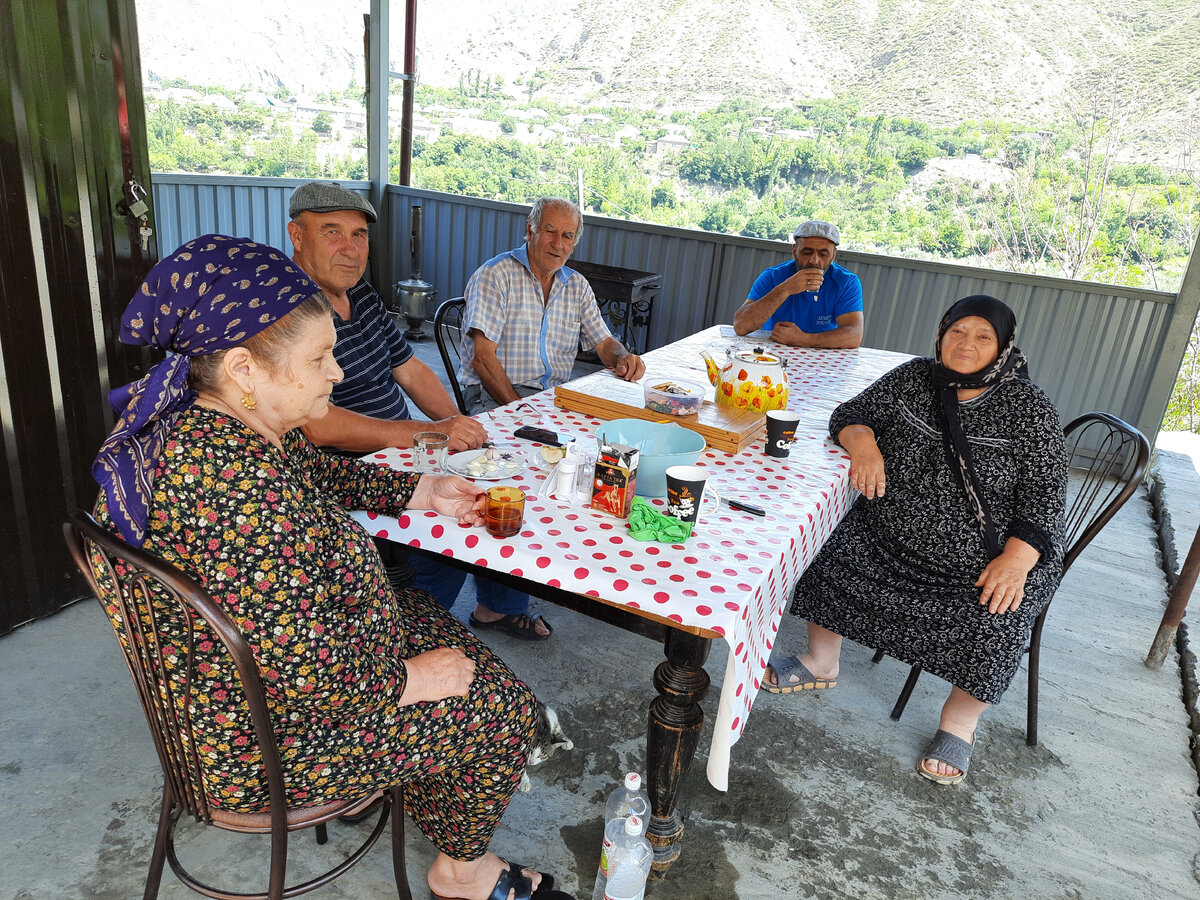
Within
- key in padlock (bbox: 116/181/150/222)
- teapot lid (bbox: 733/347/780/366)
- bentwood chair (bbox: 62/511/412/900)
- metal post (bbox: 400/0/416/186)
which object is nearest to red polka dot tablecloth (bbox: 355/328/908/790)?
teapot lid (bbox: 733/347/780/366)

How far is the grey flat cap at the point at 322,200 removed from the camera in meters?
2.12

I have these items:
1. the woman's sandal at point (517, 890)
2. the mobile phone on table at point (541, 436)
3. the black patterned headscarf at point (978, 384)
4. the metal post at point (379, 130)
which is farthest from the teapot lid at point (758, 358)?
the metal post at point (379, 130)

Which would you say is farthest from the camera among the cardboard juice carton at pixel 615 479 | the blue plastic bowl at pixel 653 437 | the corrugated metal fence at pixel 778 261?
the corrugated metal fence at pixel 778 261

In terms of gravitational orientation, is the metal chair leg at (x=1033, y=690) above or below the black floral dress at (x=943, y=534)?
below

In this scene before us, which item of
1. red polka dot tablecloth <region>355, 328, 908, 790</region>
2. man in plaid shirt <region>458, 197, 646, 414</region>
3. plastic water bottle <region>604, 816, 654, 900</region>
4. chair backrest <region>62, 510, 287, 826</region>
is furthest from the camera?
man in plaid shirt <region>458, 197, 646, 414</region>

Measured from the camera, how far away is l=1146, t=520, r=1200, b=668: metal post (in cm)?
263

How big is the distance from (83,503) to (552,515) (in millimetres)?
1753

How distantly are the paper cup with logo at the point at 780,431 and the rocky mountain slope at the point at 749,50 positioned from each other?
6.10 metres

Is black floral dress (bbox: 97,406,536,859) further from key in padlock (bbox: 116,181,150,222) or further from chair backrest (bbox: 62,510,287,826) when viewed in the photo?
key in padlock (bbox: 116,181,150,222)

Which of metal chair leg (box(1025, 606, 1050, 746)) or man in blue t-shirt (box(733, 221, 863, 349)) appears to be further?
man in blue t-shirt (box(733, 221, 863, 349))

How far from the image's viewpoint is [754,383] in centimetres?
239

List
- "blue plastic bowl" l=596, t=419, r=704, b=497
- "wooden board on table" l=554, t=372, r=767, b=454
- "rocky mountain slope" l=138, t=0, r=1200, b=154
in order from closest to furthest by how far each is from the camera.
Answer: "blue plastic bowl" l=596, t=419, r=704, b=497 → "wooden board on table" l=554, t=372, r=767, b=454 → "rocky mountain slope" l=138, t=0, r=1200, b=154

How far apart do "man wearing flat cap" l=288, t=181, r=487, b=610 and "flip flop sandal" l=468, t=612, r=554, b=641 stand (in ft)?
0.68

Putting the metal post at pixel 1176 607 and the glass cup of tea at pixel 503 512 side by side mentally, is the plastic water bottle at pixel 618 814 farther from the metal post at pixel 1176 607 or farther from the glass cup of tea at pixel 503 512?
the metal post at pixel 1176 607
